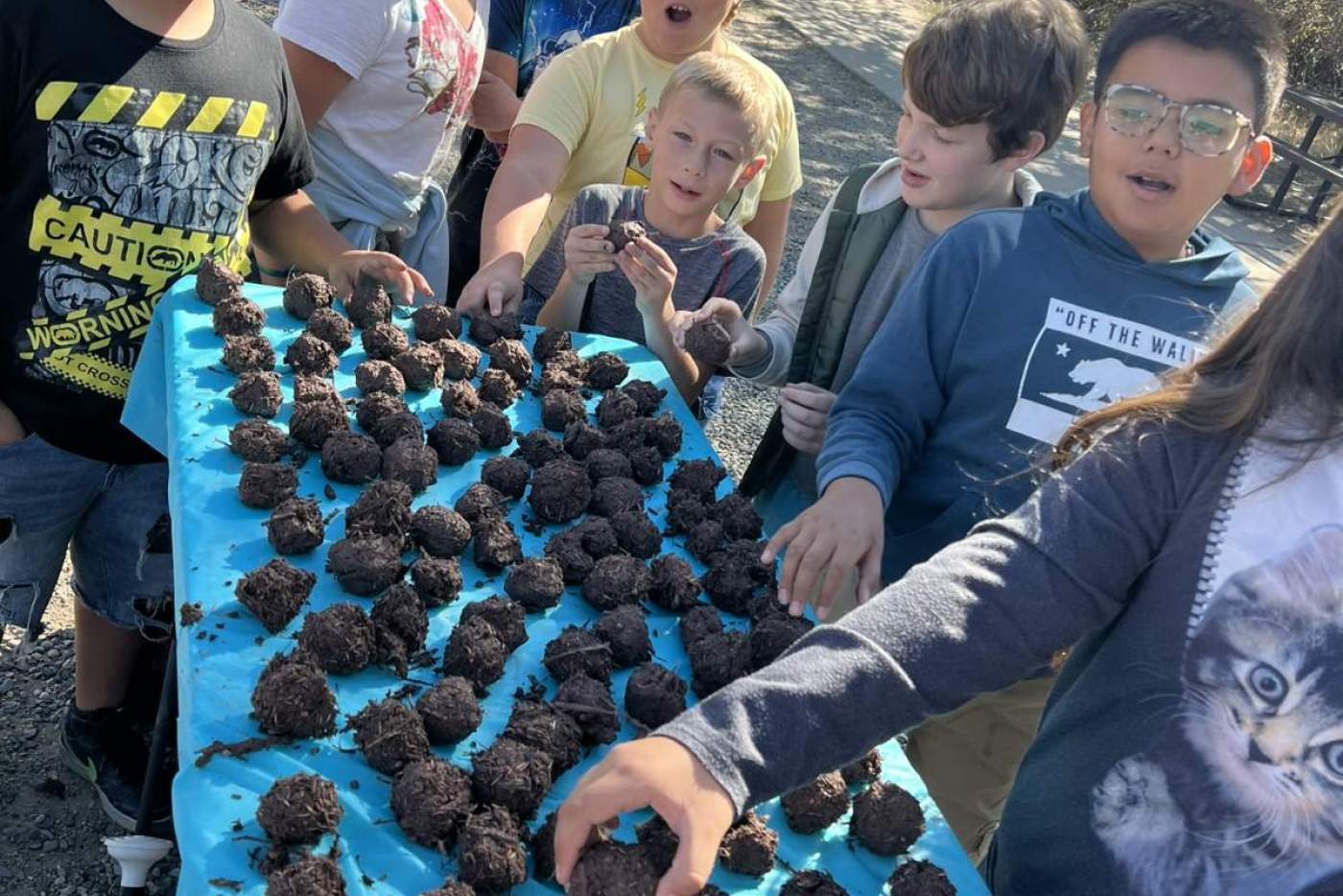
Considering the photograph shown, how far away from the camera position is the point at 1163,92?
241 cm

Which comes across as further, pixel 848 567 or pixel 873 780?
pixel 848 567

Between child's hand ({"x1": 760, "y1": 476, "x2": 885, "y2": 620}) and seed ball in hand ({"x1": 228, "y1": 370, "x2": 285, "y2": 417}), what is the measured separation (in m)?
1.20

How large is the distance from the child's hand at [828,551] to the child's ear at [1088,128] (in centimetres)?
106

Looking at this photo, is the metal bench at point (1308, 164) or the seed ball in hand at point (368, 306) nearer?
the seed ball in hand at point (368, 306)

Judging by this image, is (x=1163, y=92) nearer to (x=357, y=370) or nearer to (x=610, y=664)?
(x=610, y=664)

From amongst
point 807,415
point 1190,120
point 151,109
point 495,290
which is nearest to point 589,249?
point 495,290

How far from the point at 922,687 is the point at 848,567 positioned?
0.76 meters

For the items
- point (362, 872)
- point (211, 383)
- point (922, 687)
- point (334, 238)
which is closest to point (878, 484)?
point (922, 687)

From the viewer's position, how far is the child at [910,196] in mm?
2809

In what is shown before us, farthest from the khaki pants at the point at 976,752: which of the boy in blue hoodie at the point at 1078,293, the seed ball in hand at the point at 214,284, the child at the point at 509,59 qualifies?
the child at the point at 509,59

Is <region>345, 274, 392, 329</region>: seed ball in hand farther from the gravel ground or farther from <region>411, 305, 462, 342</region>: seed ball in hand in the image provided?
the gravel ground

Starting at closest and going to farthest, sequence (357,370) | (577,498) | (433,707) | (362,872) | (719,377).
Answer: (362,872), (433,707), (577,498), (357,370), (719,377)

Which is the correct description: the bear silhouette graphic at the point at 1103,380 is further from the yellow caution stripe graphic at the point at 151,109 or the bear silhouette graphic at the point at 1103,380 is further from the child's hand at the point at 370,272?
the yellow caution stripe graphic at the point at 151,109

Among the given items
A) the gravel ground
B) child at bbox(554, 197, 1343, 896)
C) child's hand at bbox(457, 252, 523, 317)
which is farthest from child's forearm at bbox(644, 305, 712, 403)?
the gravel ground
